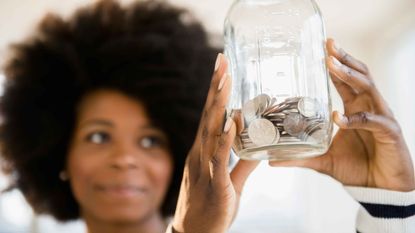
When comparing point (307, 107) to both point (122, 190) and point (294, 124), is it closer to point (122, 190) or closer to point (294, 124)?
point (294, 124)

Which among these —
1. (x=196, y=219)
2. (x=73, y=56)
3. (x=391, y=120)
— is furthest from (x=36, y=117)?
(x=391, y=120)

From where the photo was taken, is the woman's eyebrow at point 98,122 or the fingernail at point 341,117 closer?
the fingernail at point 341,117

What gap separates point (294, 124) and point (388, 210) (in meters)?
0.25

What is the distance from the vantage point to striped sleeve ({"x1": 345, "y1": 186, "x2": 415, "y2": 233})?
27.9 inches

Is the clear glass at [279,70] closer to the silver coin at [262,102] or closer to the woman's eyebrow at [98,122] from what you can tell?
the silver coin at [262,102]

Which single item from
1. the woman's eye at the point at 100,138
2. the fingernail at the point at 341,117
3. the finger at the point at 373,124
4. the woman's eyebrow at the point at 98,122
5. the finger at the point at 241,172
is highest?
the fingernail at the point at 341,117

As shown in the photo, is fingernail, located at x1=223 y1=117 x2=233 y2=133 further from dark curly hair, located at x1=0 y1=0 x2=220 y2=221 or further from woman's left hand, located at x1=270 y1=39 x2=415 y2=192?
dark curly hair, located at x1=0 y1=0 x2=220 y2=221

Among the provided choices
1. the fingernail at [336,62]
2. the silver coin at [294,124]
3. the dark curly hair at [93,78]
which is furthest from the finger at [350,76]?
the dark curly hair at [93,78]

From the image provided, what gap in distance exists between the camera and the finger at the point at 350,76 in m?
0.62

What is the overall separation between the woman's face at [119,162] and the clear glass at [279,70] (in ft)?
0.94

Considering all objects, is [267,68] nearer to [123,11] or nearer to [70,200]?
[123,11]

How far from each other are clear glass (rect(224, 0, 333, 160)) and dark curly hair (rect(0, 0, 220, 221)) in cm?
28

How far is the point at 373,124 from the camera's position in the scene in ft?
2.12

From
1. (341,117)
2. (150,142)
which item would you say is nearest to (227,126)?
(341,117)
